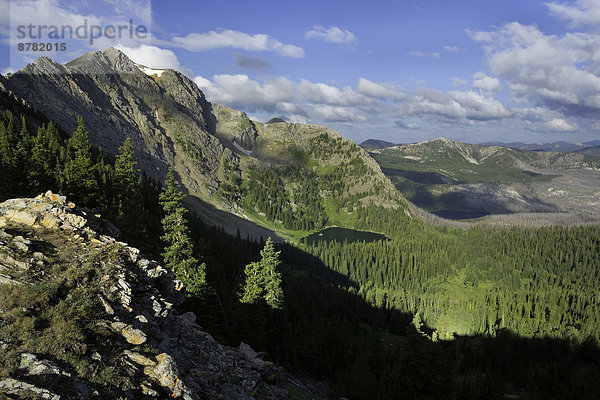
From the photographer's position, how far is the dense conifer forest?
52.0m

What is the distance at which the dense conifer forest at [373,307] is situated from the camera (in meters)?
52.0

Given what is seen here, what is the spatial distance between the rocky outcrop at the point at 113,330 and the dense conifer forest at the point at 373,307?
15.1 meters

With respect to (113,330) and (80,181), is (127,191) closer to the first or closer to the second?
(80,181)

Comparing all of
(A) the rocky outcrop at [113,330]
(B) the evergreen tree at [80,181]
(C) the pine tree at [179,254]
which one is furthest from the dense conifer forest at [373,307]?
(A) the rocky outcrop at [113,330]

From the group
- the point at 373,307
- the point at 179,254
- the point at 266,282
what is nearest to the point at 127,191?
the point at 179,254

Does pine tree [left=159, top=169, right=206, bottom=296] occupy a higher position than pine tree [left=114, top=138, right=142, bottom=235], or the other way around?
pine tree [left=114, top=138, right=142, bottom=235]

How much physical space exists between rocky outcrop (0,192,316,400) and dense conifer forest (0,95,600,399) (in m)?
15.1

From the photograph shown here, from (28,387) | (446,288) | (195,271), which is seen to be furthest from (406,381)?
(446,288)

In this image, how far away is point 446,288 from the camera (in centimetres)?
17050

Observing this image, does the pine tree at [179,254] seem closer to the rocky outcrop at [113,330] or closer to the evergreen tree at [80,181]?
the rocky outcrop at [113,330]

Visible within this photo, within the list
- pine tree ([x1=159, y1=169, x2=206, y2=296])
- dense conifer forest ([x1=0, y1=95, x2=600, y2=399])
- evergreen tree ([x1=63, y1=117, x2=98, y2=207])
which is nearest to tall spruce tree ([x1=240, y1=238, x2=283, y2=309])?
dense conifer forest ([x1=0, y1=95, x2=600, y2=399])

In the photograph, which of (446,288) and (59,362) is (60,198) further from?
(446,288)

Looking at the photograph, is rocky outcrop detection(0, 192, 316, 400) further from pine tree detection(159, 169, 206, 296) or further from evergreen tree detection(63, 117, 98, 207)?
evergreen tree detection(63, 117, 98, 207)

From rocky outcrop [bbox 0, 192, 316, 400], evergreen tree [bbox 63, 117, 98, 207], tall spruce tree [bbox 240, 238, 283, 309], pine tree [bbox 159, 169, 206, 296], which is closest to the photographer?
rocky outcrop [bbox 0, 192, 316, 400]
